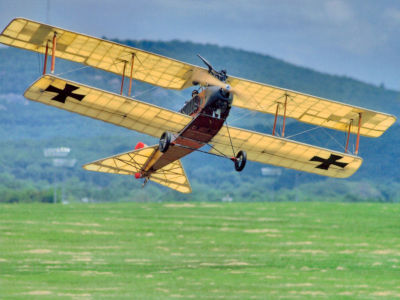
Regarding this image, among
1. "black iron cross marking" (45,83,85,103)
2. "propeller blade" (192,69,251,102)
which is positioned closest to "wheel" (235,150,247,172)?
"propeller blade" (192,69,251,102)

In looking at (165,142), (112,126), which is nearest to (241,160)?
(165,142)

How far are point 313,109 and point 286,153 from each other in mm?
2612

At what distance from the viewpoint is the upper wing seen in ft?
93.1

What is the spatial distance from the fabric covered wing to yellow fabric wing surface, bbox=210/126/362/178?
2.94m

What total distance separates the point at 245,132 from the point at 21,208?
128 m

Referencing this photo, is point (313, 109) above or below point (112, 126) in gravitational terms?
below

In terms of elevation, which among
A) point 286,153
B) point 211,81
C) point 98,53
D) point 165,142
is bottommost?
point 165,142

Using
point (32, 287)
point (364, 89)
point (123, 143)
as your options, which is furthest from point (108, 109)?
point (364, 89)

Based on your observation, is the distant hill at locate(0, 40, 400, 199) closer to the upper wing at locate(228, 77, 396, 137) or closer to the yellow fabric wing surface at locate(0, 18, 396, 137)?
the upper wing at locate(228, 77, 396, 137)

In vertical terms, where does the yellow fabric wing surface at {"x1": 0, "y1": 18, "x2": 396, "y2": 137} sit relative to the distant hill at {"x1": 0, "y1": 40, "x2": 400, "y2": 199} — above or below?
below

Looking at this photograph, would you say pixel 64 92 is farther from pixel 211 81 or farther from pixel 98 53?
pixel 211 81

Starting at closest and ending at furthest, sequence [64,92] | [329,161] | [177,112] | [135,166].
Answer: [64,92], [177,112], [135,166], [329,161]

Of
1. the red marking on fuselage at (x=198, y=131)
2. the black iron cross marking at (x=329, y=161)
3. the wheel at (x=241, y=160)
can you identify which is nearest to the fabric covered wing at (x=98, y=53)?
the red marking on fuselage at (x=198, y=131)

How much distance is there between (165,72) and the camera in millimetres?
27984
